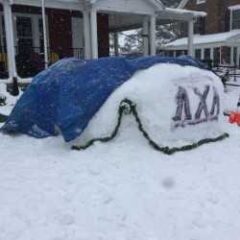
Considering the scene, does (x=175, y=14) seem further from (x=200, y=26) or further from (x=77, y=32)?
(x=200, y=26)

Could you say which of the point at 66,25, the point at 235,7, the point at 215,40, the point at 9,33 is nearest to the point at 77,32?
the point at 66,25

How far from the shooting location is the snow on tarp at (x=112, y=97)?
7273 millimetres

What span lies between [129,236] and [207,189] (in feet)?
5.16

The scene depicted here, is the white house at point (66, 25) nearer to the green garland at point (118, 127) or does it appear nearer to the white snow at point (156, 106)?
the white snow at point (156, 106)

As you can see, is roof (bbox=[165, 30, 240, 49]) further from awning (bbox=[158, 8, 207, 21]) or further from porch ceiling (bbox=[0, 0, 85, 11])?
porch ceiling (bbox=[0, 0, 85, 11])

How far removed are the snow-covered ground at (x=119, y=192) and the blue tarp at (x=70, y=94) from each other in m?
0.57

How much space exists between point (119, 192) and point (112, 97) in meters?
2.39

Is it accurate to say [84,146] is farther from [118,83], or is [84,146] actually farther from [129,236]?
[129,236]

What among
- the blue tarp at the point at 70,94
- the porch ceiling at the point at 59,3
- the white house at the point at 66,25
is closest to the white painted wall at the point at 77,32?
the white house at the point at 66,25

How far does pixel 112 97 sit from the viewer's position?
736 centimetres

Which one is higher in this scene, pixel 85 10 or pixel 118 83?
pixel 85 10

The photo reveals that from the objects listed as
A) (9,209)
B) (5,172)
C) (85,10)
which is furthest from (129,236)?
(85,10)

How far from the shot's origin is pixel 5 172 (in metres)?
6.13

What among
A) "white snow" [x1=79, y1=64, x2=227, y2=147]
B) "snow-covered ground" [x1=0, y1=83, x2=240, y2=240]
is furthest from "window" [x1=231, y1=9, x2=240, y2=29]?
"snow-covered ground" [x1=0, y1=83, x2=240, y2=240]
